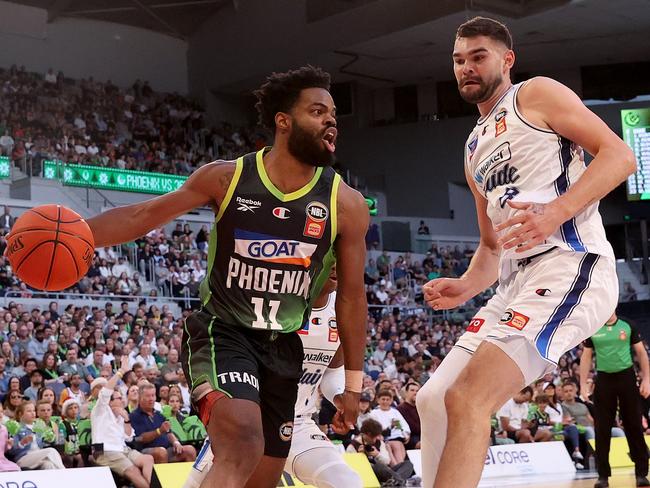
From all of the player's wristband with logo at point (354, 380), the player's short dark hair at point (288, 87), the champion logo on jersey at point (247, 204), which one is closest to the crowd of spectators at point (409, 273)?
the player's wristband with logo at point (354, 380)

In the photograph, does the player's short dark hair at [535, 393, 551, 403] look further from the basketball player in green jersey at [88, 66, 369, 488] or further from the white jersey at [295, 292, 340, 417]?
the basketball player in green jersey at [88, 66, 369, 488]

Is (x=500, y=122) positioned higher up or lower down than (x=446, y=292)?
higher up

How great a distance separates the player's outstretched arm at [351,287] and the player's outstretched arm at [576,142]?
0.93 meters

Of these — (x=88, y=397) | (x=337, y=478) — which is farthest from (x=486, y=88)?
(x=88, y=397)

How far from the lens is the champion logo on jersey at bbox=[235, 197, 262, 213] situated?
4297mm

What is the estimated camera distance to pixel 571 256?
380 centimetres

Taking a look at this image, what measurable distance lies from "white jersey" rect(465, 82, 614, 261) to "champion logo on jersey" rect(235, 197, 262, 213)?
1.12 metres

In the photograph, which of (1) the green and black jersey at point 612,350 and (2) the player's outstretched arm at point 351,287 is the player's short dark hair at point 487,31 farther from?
(1) the green and black jersey at point 612,350

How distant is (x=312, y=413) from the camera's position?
588cm

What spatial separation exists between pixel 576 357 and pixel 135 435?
1278cm

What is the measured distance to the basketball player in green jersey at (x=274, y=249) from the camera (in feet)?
14.0

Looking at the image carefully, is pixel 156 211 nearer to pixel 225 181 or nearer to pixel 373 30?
pixel 225 181

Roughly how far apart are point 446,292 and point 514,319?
2.28ft

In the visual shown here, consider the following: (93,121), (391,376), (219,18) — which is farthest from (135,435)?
(219,18)
